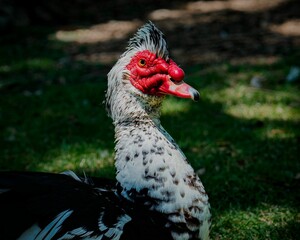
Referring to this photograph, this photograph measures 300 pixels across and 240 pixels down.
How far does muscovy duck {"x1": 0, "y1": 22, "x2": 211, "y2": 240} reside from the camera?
2.18m

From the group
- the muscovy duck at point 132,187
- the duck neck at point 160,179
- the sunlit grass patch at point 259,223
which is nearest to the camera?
the muscovy duck at point 132,187

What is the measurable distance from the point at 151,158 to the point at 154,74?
1.47 feet

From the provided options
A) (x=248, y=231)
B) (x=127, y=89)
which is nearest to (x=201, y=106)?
(x=248, y=231)

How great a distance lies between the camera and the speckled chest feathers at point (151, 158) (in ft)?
7.57

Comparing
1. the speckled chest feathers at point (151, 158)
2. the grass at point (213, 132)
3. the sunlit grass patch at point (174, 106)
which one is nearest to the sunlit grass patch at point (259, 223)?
the grass at point (213, 132)

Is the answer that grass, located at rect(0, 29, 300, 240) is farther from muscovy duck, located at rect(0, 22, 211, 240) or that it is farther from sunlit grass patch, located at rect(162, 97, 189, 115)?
muscovy duck, located at rect(0, 22, 211, 240)

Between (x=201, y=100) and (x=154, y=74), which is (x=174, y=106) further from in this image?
(x=154, y=74)

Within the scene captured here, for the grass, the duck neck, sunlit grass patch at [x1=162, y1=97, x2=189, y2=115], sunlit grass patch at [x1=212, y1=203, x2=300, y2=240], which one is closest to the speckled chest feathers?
the duck neck

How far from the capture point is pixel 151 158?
7.80 ft

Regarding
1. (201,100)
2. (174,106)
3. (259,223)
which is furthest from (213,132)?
(259,223)

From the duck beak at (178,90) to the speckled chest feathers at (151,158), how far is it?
2 cm

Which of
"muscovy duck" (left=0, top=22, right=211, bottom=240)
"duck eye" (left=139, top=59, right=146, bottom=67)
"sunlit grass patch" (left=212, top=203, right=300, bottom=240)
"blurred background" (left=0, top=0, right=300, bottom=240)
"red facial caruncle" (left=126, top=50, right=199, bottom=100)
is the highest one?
"duck eye" (left=139, top=59, right=146, bottom=67)

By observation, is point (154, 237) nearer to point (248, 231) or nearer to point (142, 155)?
point (142, 155)

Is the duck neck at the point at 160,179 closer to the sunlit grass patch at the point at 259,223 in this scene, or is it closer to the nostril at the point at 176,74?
the nostril at the point at 176,74
